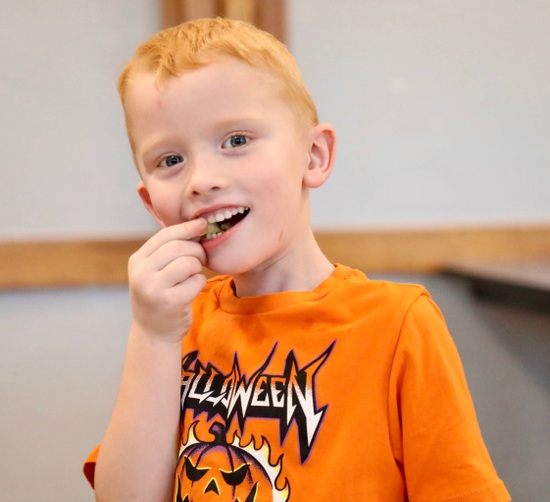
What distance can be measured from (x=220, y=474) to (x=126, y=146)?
3.50 feet

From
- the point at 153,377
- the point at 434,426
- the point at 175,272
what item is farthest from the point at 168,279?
the point at 434,426

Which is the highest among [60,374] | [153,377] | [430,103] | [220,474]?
[430,103]

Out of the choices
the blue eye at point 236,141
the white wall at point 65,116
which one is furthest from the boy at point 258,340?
the white wall at point 65,116

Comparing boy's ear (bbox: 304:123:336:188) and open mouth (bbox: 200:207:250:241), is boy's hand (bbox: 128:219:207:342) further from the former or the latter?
boy's ear (bbox: 304:123:336:188)

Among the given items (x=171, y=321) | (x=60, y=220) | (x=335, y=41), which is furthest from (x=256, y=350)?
(x=335, y=41)

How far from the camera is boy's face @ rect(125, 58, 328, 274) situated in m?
A: 0.69

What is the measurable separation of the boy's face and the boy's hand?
0.02 m

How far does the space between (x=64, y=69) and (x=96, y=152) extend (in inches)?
8.5

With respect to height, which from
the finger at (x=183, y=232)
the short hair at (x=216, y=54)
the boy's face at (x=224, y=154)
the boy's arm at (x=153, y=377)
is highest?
the short hair at (x=216, y=54)

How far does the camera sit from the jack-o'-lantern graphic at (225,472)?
672mm

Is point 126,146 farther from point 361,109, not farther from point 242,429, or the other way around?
point 242,429

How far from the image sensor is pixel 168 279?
718 millimetres

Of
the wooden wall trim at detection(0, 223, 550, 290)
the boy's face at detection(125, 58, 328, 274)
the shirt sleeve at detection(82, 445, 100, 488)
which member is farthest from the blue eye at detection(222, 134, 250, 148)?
the wooden wall trim at detection(0, 223, 550, 290)

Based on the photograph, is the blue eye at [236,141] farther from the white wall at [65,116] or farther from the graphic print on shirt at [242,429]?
the white wall at [65,116]
